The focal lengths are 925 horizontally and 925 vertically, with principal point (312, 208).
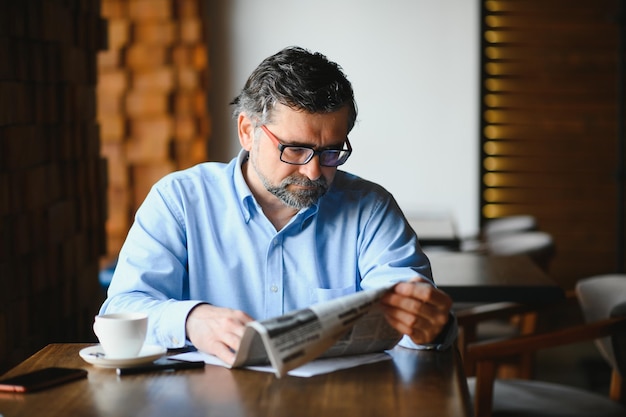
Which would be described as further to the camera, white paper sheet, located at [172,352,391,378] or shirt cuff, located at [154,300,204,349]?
shirt cuff, located at [154,300,204,349]

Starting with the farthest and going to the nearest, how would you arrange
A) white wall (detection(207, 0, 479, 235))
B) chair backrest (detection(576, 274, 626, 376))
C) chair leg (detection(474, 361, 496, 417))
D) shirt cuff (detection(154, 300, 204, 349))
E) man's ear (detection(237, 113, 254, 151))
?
white wall (detection(207, 0, 479, 235)) → chair backrest (detection(576, 274, 626, 376)) → chair leg (detection(474, 361, 496, 417)) → man's ear (detection(237, 113, 254, 151)) → shirt cuff (detection(154, 300, 204, 349))

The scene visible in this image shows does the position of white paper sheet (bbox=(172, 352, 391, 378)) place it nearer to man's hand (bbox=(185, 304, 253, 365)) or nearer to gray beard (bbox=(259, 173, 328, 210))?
man's hand (bbox=(185, 304, 253, 365))

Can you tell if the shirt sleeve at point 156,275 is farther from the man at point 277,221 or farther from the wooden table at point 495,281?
the wooden table at point 495,281

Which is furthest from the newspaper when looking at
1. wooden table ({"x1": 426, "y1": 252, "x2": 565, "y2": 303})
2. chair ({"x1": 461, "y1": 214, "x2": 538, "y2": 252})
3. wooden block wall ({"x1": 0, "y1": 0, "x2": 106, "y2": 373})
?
chair ({"x1": 461, "y1": 214, "x2": 538, "y2": 252})

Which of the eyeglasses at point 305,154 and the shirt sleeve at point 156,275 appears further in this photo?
the eyeglasses at point 305,154

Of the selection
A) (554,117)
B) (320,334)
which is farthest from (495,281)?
(554,117)

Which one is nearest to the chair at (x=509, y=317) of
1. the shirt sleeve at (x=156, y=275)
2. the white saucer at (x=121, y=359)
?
the shirt sleeve at (x=156, y=275)

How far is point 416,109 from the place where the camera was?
6227 millimetres

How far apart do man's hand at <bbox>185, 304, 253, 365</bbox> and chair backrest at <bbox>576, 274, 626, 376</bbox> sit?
4.53 ft

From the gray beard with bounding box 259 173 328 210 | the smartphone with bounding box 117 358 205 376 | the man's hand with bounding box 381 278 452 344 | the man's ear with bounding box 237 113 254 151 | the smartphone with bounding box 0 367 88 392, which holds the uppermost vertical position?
the man's ear with bounding box 237 113 254 151

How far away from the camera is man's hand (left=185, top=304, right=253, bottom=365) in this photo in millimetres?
1735

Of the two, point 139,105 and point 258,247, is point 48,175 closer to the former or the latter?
point 258,247

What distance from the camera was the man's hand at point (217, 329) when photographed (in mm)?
1735

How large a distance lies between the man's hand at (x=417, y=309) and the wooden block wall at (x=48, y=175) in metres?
1.17
